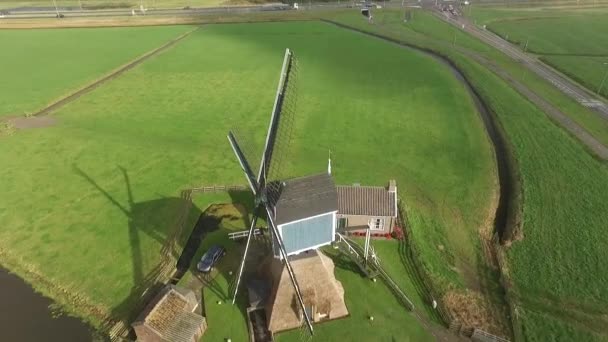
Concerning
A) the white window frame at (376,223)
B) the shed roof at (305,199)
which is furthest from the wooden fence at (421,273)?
the shed roof at (305,199)

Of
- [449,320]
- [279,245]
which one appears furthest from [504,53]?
[279,245]

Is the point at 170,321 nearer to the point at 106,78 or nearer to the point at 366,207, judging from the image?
the point at 366,207

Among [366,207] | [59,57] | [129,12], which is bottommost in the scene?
[366,207]

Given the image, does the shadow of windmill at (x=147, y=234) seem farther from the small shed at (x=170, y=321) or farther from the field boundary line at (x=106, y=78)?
the field boundary line at (x=106, y=78)

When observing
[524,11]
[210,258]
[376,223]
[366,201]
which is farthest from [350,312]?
[524,11]

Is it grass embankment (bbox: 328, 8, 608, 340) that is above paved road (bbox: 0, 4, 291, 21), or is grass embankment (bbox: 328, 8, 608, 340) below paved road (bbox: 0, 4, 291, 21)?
below

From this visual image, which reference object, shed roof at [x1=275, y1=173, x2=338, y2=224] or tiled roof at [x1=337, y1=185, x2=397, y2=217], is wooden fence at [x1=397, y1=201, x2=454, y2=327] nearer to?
→ tiled roof at [x1=337, y1=185, x2=397, y2=217]

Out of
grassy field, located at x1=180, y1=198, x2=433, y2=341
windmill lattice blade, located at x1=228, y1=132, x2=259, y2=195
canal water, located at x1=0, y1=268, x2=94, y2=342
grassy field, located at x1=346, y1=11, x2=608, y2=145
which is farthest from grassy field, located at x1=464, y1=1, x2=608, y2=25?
canal water, located at x1=0, y1=268, x2=94, y2=342
